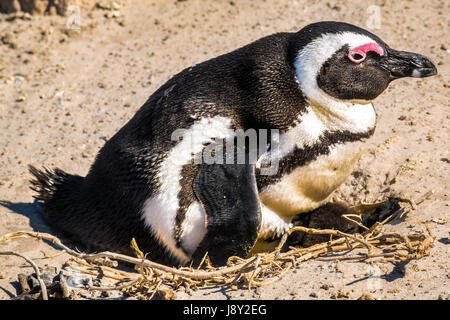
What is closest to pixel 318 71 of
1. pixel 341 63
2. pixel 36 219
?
pixel 341 63

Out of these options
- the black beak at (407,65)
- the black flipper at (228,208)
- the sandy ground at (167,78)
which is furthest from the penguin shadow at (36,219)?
the black beak at (407,65)

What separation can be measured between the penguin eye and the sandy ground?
79 centimetres

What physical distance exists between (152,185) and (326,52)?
1011mm

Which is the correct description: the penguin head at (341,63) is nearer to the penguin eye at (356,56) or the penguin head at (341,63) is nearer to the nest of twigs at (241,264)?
the penguin eye at (356,56)

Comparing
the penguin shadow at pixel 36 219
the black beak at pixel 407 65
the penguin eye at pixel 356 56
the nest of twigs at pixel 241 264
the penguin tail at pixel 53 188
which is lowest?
the nest of twigs at pixel 241 264

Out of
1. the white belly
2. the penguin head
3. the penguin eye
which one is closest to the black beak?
the penguin head

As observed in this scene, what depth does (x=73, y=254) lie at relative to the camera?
9.01ft

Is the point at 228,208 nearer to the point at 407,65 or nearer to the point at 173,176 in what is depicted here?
the point at 173,176

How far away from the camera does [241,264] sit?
2.60 metres

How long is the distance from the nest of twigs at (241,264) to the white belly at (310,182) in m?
0.31

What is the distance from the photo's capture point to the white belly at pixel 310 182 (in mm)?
2918

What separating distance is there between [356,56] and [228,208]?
95 cm

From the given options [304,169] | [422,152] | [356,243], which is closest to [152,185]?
[304,169]

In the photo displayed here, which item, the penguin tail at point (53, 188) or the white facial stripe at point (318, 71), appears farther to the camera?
the penguin tail at point (53, 188)
